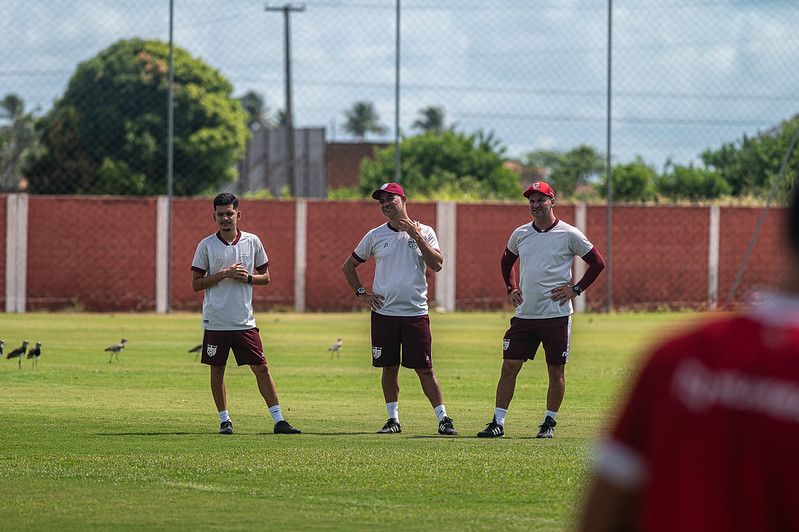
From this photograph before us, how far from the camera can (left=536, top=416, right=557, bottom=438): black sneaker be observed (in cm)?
1070

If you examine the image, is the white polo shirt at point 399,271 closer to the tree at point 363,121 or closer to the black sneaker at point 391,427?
the black sneaker at point 391,427

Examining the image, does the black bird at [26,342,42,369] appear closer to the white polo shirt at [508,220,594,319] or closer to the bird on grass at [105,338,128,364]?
the bird on grass at [105,338,128,364]

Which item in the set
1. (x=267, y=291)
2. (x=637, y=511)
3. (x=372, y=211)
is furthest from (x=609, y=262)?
(x=637, y=511)

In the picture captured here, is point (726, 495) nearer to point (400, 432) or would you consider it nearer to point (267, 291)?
point (400, 432)

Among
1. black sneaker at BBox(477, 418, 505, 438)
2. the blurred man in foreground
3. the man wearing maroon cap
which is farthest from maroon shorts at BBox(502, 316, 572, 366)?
the blurred man in foreground

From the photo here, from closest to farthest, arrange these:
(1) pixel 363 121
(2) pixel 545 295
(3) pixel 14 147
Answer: (2) pixel 545 295
(3) pixel 14 147
(1) pixel 363 121

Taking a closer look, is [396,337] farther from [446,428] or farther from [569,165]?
[569,165]

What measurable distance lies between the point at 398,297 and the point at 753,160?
47.1 meters

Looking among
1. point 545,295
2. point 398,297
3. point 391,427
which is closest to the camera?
point 391,427

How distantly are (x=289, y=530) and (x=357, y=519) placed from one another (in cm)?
48

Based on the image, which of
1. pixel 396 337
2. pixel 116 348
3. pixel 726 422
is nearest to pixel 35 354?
pixel 116 348

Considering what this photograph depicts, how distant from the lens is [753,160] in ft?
182

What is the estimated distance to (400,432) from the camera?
11078mm

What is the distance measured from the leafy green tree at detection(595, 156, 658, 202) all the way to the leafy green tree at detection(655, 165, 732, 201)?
2.08 feet
